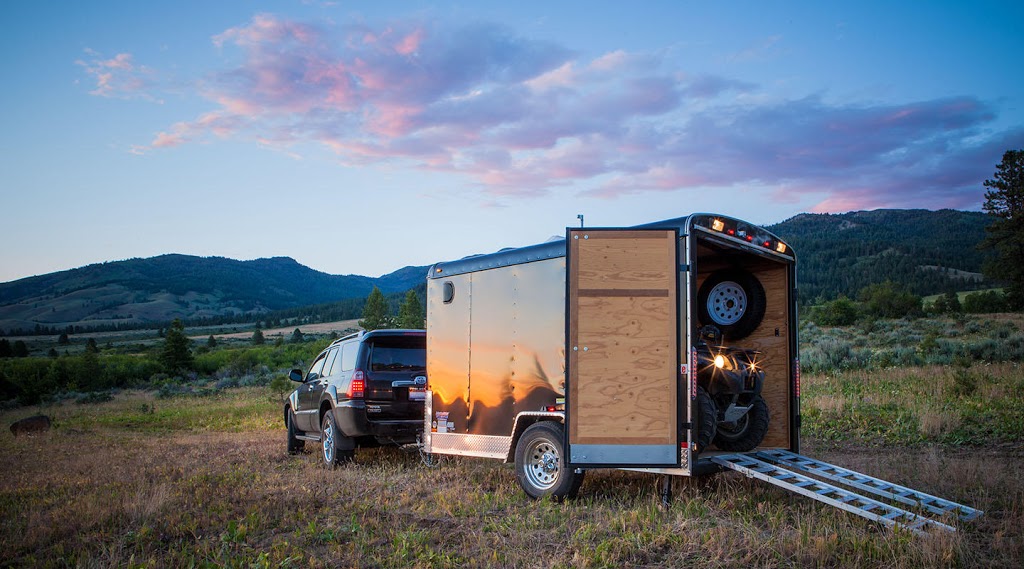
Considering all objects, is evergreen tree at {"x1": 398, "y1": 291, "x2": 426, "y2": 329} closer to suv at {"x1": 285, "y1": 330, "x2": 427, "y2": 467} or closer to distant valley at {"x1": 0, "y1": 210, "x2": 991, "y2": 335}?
distant valley at {"x1": 0, "y1": 210, "x2": 991, "y2": 335}

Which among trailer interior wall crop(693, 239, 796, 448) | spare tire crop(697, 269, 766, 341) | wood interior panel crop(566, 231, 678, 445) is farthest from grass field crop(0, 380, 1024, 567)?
spare tire crop(697, 269, 766, 341)

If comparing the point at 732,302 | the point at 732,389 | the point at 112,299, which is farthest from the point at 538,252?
the point at 112,299

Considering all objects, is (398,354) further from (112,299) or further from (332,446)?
(112,299)

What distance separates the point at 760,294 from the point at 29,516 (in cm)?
842

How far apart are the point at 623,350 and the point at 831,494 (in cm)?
225

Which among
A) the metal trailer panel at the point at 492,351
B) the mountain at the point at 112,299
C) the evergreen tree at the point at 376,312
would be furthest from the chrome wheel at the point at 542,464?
the mountain at the point at 112,299

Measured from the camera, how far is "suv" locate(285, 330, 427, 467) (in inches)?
400

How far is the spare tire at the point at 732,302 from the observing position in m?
9.02

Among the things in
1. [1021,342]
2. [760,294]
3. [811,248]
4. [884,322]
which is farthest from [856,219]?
[760,294]

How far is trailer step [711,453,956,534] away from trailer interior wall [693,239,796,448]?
133 centimetres

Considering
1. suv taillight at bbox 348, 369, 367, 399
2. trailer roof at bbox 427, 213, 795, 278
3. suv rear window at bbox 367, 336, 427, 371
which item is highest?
trailer roof at bbox 427, 213, 795, 278

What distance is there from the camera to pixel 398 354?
10.6 metres

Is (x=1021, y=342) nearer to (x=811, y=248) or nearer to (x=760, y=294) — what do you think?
(x=760, y=294)

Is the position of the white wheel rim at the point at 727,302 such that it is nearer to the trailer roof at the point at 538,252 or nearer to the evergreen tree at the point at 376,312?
the trailer roof at the point at 538,252
